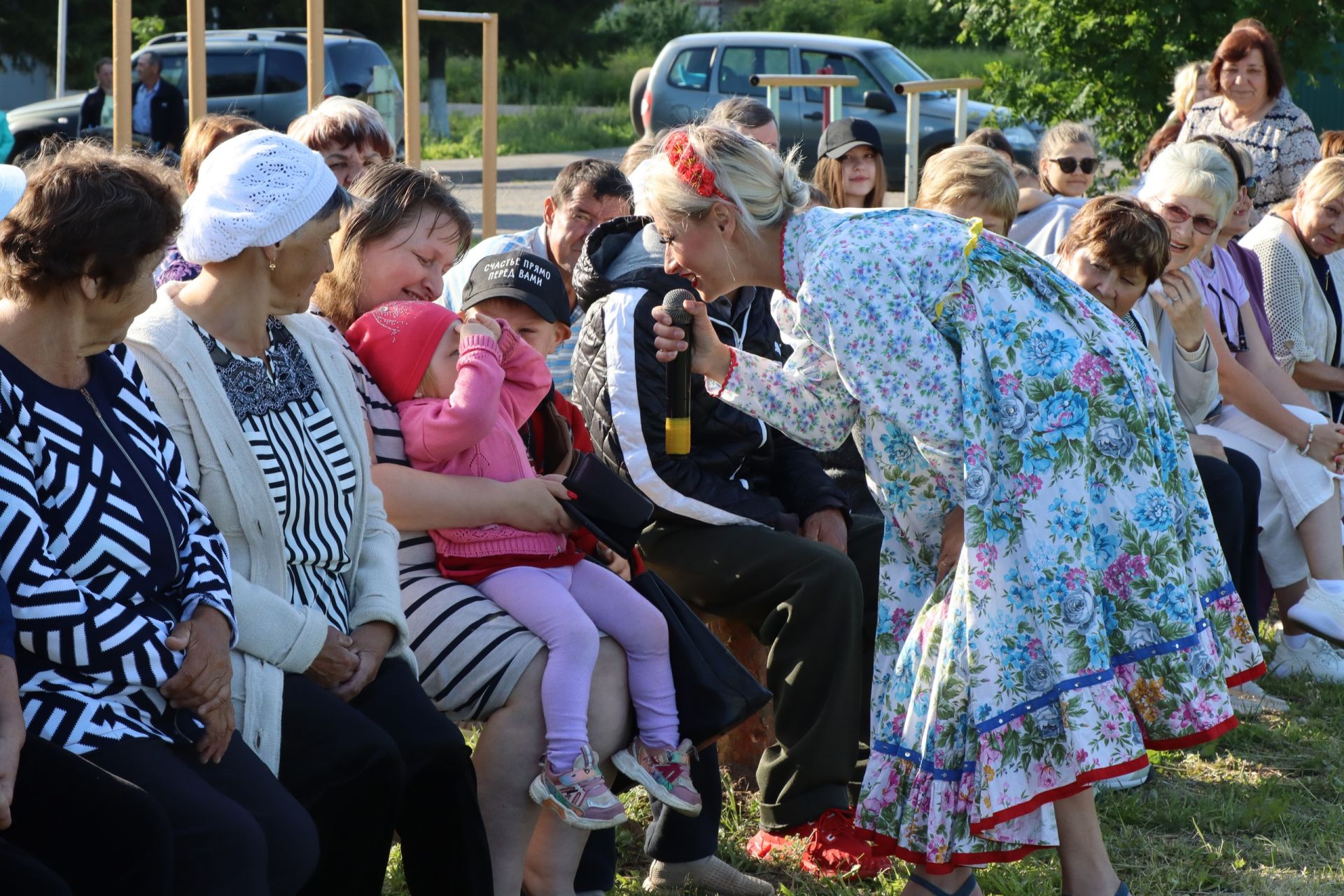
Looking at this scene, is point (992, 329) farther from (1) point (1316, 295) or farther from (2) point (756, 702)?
(1) point (1316, 295)

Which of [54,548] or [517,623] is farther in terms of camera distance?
[517,623]

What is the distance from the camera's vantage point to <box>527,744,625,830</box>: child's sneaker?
2.73m

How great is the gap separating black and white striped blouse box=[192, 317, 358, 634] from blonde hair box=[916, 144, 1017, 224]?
225cm

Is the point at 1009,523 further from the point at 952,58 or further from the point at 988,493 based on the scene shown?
the point at 952,58

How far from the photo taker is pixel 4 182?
213 cm

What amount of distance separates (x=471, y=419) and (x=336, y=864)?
888 mm

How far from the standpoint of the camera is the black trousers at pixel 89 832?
2.02 m

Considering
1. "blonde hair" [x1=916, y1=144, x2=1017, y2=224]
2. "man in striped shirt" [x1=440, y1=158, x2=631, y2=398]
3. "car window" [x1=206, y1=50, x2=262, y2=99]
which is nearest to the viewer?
"man in striped shirt" [x1=440, y1=158, x2=631, y2=398]

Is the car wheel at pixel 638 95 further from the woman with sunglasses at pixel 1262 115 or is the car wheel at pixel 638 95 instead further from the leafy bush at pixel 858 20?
the leafy bush at pixel 858 20

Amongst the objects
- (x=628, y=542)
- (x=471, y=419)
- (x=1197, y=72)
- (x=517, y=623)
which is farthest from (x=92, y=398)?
(x=1197, y=72)

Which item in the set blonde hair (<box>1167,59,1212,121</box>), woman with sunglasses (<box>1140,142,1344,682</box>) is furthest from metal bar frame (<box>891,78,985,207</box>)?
woman with sunglasses (<box>1140,142,1344,682</box>)

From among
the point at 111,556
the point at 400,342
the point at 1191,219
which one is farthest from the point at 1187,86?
Result: the point at 111,556

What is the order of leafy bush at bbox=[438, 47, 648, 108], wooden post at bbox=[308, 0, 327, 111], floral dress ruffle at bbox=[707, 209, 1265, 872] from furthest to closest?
leafy bush at bbox=[438, 47, 648, 108] < wooden post at bbox=[308, 0, 327, 111] < floral dress ruffle at bbox=[707, 209, 1265, 872]

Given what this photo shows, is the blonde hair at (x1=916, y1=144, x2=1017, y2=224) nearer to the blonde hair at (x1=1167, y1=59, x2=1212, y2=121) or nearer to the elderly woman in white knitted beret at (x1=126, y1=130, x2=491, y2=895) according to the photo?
the elderly woman in white knitted beret at (x1=126, y1=130, x2=491, y2=895)
